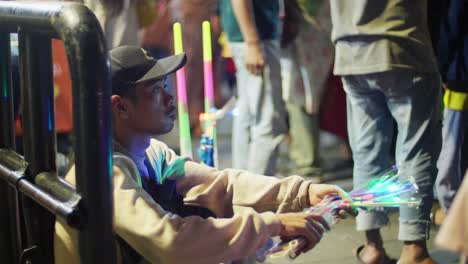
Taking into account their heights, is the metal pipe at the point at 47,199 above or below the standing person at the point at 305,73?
above

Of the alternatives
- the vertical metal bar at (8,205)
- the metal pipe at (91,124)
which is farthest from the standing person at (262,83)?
the metal pipe at (91,124)

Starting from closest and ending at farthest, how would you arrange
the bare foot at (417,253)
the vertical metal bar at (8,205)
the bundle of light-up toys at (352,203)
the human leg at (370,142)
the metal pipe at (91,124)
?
the metal pipe at (91,124) → the bundle of light-up toys at (352,203) → the vertical metal bar at (8,205) → the bare foot at (417,253) → the human leg at (370,142)

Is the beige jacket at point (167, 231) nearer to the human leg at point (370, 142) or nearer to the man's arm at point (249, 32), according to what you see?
the human leg at point (370, 142)

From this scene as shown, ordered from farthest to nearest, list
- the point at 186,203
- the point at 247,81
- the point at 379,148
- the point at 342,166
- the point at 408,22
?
the point at 342,166
the point at 247,81
the point at 379,148
the point at 408,22
the point at 186,203

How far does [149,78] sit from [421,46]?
135 centimetres

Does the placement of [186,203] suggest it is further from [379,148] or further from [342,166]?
[342,166]

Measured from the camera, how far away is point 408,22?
3004 millimetres

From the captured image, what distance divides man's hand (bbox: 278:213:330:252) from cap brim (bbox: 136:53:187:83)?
1.73 feet

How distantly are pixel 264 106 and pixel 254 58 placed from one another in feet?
1.10

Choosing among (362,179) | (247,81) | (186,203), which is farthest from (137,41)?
(186,203)

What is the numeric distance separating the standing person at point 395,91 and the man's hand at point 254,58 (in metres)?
0.79

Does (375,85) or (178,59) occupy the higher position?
(178,59)

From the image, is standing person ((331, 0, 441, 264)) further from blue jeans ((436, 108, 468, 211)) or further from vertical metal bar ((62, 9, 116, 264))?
vertical metal bar ((62, 9, 116, 264))

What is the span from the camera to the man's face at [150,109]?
216cm
